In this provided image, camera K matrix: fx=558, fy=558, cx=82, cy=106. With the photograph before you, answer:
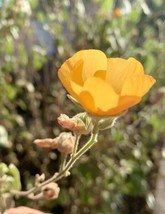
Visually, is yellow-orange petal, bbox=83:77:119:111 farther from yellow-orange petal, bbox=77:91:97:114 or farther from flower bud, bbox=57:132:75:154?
flower bud, bbox=57:132:75:154

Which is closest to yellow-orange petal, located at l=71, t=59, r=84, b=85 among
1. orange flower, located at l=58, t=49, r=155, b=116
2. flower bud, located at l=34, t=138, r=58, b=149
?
orange flower, located at l=58, t=49, r=155, b=116

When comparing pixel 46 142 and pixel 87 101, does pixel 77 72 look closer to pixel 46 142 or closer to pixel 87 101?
pixel 87 101

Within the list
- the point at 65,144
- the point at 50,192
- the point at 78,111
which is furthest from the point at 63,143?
the point at 78,111

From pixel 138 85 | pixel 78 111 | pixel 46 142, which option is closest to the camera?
pixel 138 85

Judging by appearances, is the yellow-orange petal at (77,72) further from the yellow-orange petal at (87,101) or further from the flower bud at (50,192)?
the flower bud at (50,192)

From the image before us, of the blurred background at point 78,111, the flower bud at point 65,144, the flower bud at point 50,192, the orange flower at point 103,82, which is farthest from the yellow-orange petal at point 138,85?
the blurred background at point 78,111

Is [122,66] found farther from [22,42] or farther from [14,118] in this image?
[22,42]

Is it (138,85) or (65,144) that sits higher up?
(138,85)
